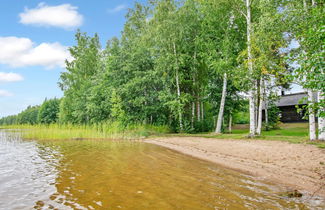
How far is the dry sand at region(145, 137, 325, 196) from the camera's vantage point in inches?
238

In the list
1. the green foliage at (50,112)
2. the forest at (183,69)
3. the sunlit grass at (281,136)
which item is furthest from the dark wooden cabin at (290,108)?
the green foliage at (50,112)

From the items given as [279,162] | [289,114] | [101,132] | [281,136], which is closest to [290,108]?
[289,114]

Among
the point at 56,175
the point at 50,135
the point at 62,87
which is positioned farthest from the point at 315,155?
the point at 62,87

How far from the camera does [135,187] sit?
5715 millimetres

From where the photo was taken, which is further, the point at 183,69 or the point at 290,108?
the point at 290,108

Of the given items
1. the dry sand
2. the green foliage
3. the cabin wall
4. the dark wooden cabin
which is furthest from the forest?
A: the green foliage

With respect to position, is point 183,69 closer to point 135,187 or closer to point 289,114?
point 289,114

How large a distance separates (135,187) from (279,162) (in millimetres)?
5292

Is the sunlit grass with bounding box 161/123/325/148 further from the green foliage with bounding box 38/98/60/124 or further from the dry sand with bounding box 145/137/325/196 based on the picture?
the green foliage with bounding box 38/98/60/124

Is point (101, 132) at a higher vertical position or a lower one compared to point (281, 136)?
lower

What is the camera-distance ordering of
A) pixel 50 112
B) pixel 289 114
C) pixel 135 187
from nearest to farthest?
1. pixel 135 187
2. pixel 289 114
3. pixel 50 112

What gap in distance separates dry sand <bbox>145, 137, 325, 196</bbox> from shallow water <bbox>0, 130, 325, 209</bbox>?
0.61 m

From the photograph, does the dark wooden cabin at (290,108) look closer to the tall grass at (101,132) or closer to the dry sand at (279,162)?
the tall grass at (101,132)

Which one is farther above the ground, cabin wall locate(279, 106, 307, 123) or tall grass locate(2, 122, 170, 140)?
cabin wall locate(279, 106, 307, 123)
